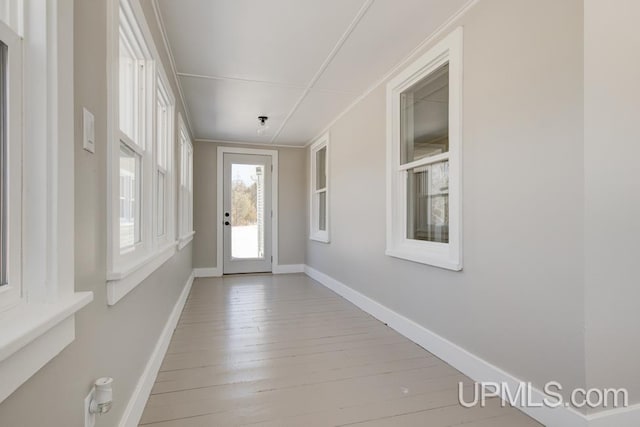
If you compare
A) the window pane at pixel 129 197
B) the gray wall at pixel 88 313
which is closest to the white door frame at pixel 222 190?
the window pane at pixel 129 197

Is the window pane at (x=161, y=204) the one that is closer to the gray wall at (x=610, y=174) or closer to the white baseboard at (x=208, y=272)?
the gray wall at (x=610, y=174)

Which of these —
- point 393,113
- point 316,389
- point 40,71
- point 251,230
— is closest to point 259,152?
point 251,230

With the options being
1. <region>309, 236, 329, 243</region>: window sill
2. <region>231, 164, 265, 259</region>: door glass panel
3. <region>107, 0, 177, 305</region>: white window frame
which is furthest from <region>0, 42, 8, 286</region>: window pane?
<region>231, 164, 265, 259</region>: door glass panel

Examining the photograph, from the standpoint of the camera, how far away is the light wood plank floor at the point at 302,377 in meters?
1.65

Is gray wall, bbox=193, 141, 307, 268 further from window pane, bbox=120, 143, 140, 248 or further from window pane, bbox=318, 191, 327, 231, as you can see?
window pane, bbox=120, 143, 140, 248

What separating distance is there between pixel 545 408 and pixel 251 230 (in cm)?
471

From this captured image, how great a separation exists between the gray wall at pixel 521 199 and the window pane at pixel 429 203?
0.28 m

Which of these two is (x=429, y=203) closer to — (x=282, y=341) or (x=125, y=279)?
(x=282, y=341)

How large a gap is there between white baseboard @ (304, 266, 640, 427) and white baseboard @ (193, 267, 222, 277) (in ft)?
8.90

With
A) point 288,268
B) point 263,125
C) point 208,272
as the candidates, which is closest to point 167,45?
point 263,125

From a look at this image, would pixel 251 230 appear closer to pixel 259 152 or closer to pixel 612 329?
pixel 259 152

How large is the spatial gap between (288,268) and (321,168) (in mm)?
1863

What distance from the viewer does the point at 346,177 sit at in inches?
157

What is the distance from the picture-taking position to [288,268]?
5.75m
